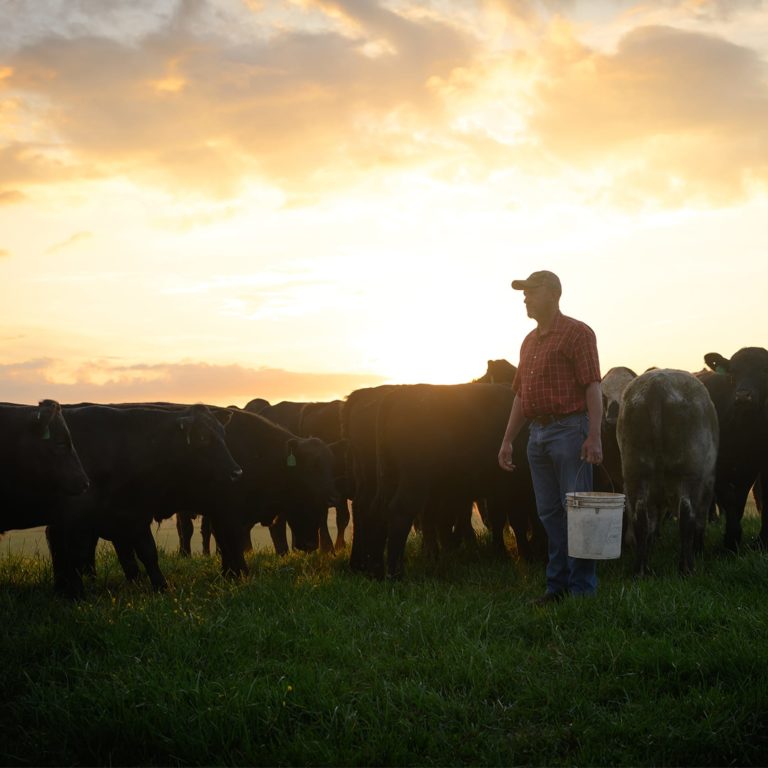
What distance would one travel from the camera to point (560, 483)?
7.43m

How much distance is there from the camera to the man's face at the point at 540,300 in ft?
24.7

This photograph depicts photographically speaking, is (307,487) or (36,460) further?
(307,487)

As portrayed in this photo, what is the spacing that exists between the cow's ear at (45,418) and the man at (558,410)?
4.48 m

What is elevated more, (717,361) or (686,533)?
(717,361)

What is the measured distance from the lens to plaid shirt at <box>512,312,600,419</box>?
24.1ft

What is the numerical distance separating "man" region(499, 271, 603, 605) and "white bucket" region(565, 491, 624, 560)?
439mm

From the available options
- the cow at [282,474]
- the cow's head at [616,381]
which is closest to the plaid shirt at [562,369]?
the cow at [282,474]

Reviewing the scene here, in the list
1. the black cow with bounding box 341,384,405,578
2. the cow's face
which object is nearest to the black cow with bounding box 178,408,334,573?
the black cow with bounding box 341,384,405,578

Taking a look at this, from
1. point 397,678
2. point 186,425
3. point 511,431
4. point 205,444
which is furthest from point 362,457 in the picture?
point 397,678

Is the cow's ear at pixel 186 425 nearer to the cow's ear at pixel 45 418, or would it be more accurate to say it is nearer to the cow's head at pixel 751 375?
the cow's ear at pixel 45 418

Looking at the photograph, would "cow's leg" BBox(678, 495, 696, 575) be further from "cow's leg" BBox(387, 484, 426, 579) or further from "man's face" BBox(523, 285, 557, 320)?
"cow's leg" BBox(387, 484, 426, 579)

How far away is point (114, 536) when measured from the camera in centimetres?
932

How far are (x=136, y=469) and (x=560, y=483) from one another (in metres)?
4.64

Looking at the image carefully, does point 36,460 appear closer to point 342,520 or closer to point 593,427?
point 593,427
